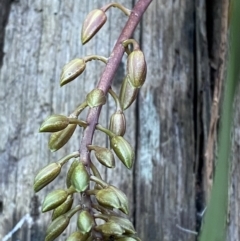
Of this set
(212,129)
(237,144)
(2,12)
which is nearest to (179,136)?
(212,129)

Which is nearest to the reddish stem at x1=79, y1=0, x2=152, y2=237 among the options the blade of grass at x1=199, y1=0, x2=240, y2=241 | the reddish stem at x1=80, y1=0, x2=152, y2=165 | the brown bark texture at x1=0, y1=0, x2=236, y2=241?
the reddish stem at x1=80, y1=0, x2=152, y2=165

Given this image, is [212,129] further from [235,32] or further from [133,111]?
[235,32]

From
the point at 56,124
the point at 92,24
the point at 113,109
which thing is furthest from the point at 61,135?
the point at 113,109

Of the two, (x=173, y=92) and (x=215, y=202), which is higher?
(x=173, y=92)

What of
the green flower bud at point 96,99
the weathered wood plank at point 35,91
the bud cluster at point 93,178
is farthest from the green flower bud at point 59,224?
the weathered wood plank at point 35,91

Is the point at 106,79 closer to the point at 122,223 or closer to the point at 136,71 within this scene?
the point at 136,71

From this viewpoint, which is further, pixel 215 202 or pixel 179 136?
pixel 179 136
